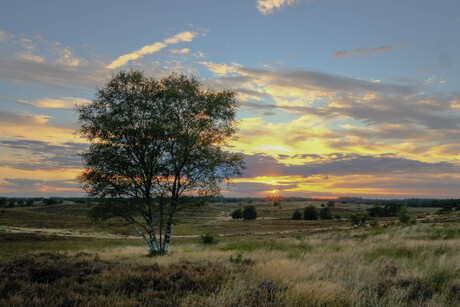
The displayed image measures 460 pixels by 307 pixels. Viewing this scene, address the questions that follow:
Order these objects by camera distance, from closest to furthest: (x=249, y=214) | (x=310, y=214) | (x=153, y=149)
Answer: (x=153, y=149)
(x=310, y=214)
(x=249, y=214)

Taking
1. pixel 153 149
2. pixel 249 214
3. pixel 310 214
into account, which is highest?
pixel 153 149

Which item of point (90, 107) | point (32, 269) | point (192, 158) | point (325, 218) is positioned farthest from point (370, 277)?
point (325, 218)

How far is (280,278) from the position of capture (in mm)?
7617

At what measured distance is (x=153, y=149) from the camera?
78.8ft

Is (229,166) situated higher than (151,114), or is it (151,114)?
(151,114)

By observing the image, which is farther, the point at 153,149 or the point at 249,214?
the point at 249,214

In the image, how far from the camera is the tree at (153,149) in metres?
23.4

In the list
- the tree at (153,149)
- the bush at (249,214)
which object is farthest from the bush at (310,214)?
the tree at (153,149)

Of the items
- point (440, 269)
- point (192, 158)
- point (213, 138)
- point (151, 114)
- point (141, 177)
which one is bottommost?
point (440, 269)

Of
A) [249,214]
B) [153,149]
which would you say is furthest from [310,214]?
[153,149]

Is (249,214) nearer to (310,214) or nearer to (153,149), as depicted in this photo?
(310,214)

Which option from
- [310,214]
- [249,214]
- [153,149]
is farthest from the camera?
[249,214]

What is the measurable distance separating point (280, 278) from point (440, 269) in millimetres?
5328

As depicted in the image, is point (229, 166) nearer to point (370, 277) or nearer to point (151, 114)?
point (151, 114)
